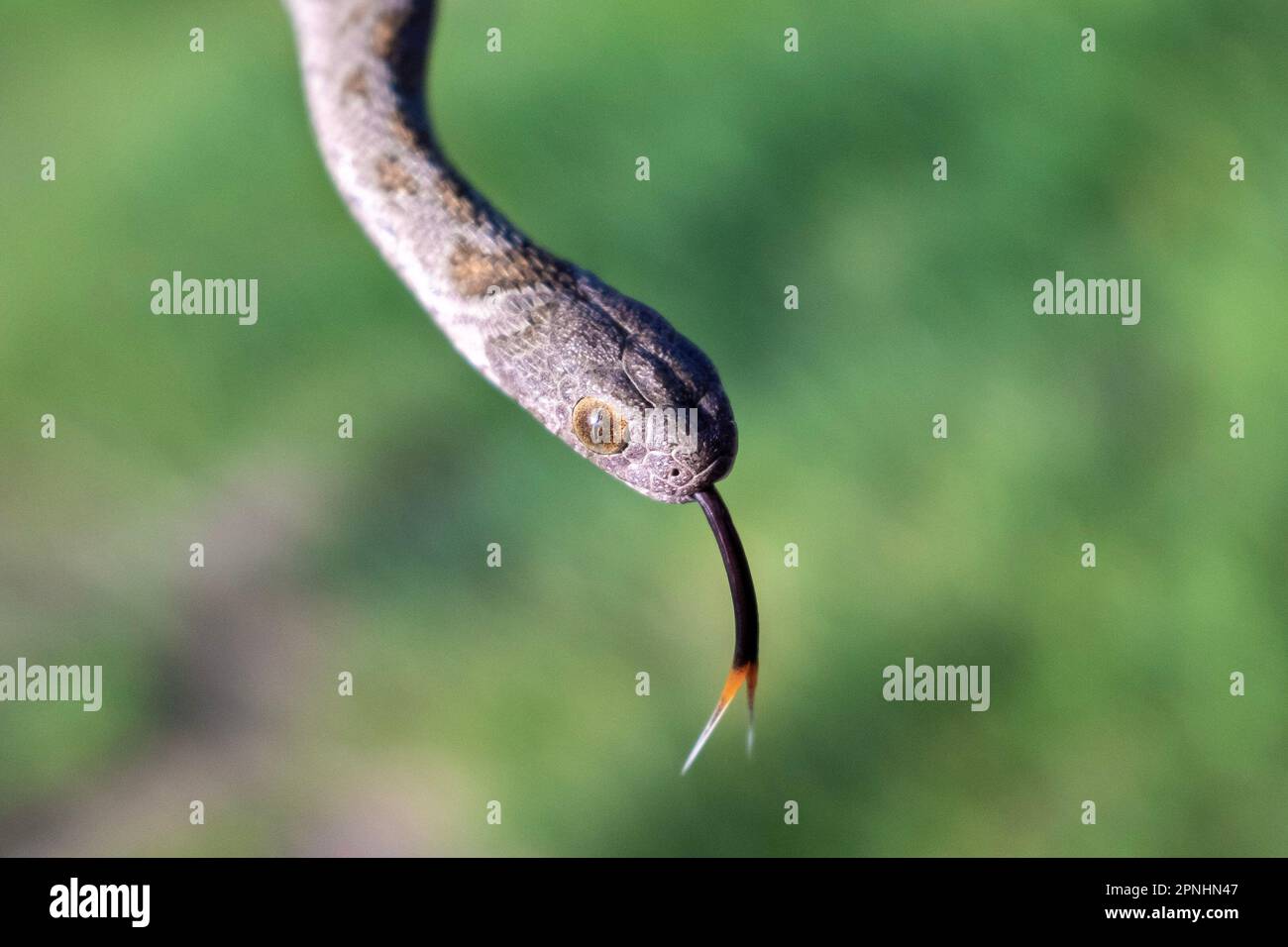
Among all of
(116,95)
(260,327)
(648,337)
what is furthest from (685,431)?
(116,95)

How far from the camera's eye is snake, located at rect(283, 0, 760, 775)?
2789 mm

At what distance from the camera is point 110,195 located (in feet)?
22.9

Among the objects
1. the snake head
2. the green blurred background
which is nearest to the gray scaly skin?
the snake head

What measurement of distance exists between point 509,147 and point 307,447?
6.12ft

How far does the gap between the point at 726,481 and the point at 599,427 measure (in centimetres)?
306

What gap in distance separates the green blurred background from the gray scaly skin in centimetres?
262

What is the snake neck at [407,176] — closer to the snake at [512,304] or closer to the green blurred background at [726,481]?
the snake at [512,304]

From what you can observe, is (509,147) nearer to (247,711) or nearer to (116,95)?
(116,95)

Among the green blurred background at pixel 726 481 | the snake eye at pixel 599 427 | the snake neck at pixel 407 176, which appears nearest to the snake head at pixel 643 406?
the snake eye at pixel 599 427

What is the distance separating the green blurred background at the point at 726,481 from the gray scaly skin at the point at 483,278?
8.61ft

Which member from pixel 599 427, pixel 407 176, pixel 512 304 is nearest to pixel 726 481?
pixel 407 176

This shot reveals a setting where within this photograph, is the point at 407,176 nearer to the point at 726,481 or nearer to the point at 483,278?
the point at 483,278

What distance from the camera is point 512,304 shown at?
3.06 meters
